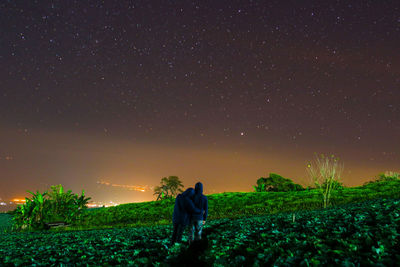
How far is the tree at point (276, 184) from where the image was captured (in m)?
71.8

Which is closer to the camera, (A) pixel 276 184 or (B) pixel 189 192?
(B) pixel 189 192

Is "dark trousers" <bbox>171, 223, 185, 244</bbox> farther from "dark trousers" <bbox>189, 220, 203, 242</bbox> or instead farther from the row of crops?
the row of crops

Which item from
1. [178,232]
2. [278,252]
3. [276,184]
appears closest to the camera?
[278,252]

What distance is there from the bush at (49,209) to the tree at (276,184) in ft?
160

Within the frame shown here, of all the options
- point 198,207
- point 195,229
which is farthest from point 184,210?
point 195,229

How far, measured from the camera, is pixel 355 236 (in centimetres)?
964

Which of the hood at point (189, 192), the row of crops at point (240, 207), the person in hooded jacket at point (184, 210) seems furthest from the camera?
the row of crops at point (240, 207)

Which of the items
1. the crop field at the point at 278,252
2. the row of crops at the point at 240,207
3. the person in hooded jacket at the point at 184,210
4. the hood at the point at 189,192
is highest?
the hood at the point at 189,192

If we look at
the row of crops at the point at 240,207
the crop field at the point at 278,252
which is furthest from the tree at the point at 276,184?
the crop field at the point at 278,252

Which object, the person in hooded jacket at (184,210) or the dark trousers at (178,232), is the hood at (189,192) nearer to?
the person in hooded jacket at (184,210)

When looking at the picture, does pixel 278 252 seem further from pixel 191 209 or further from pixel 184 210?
pixel 184 210

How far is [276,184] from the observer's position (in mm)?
72688

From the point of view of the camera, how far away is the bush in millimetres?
34656

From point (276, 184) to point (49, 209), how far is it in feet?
189
